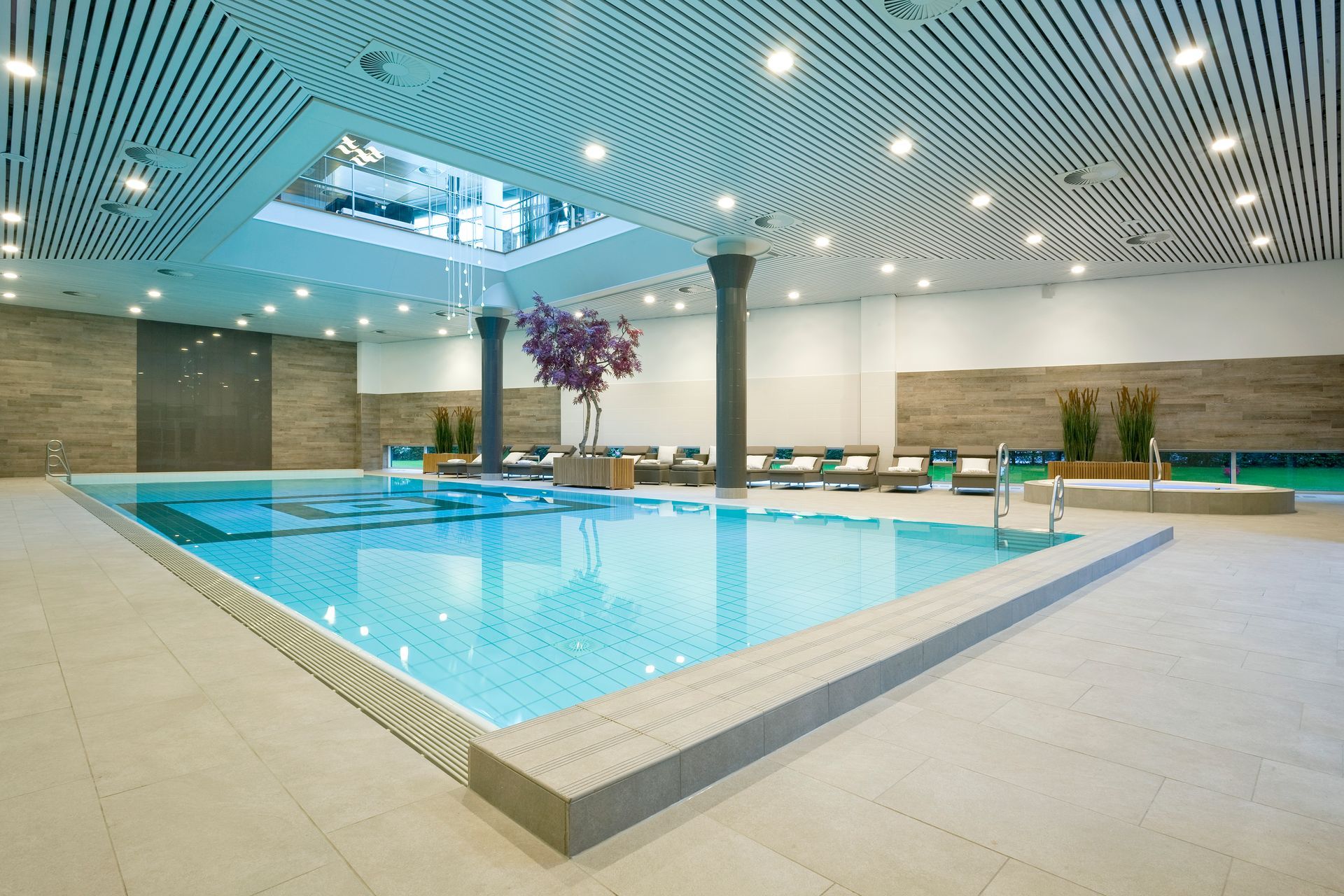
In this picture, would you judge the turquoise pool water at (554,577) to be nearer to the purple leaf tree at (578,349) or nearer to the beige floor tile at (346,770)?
the beige floor tile at (346,770)

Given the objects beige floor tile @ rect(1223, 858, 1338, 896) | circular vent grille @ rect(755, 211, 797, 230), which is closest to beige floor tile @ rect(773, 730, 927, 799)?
beige floor tile @ rect(1223, 858, 1338, 896)

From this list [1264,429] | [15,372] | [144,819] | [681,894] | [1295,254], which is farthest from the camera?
[15,372]

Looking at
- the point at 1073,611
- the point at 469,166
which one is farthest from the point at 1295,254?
the point at 469,166

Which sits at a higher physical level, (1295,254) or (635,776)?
(1295,254)

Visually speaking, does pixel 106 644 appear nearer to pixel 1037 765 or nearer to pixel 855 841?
pixel 855 841

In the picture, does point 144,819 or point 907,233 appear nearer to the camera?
point 144,819

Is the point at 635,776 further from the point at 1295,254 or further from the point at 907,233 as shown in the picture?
the point at 1295,254

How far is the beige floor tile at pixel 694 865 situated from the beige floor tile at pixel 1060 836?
1.40 feet

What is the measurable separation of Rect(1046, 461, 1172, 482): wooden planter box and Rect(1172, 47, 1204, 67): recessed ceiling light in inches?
296

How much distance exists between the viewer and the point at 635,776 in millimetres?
1718

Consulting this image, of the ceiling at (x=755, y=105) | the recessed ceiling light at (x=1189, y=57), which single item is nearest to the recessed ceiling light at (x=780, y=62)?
the ceiling at (x=755, y=105)

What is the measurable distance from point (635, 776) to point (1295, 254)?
1421 centimetres

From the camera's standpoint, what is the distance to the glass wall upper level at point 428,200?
43.9ft

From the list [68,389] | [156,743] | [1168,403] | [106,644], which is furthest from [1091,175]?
[68,389]
